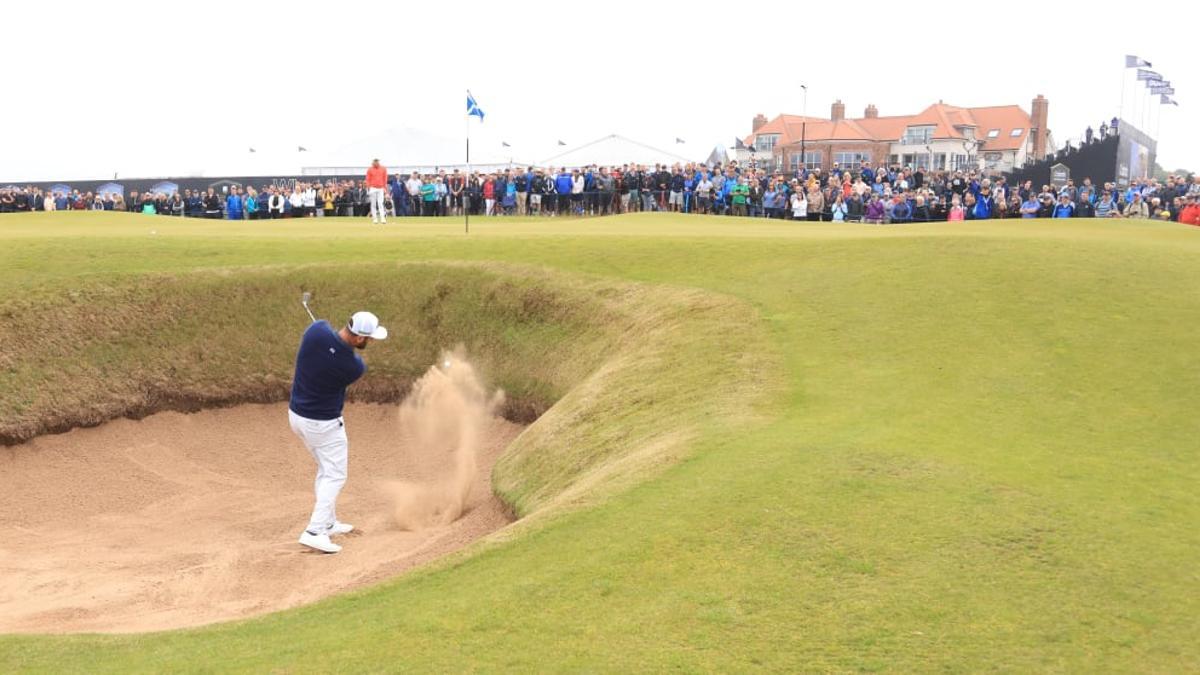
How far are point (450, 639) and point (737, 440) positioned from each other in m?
5.59

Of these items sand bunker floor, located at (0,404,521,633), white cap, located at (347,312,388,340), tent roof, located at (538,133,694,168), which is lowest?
sand bunker floor, located at (0,404,521,633)

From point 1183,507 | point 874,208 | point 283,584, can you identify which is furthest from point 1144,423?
point 874,208

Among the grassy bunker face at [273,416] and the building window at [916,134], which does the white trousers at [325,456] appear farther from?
the building window at [916,134]

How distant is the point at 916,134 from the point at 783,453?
125 meters

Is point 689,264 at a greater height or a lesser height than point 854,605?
greater

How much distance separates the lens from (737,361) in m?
17.8

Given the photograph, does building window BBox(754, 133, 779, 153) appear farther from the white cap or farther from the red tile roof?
the white cap

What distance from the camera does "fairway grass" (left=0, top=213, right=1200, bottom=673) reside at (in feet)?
30.6

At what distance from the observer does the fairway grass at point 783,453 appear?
30.6 feet

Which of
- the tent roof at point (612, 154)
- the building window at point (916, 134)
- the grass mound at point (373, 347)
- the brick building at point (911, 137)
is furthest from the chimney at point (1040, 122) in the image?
the grass mound at point (373, 347)

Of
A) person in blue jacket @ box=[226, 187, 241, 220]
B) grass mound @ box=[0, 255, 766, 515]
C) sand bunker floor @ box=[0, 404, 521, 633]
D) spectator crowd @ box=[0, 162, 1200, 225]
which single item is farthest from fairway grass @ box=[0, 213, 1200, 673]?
person in blue jacket @ box=[226, 187, 241, 220]

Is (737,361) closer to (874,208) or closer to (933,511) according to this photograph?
(933,511)

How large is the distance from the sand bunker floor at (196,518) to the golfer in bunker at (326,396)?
2.40 ft

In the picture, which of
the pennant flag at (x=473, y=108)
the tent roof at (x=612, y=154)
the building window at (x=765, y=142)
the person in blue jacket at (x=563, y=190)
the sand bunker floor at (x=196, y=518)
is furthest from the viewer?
the building window at (x=765, y=142)
